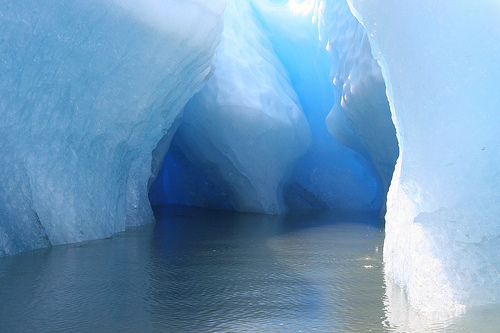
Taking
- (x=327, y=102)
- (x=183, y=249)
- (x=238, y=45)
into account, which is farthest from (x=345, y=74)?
(x=183, y=249)

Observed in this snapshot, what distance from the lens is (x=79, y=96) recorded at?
16.6ft

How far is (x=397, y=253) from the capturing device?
3408 millimetres

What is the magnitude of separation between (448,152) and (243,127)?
6.11 m

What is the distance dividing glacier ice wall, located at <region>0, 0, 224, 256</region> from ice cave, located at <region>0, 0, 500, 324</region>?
2 cm

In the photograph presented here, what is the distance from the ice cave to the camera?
299 cm

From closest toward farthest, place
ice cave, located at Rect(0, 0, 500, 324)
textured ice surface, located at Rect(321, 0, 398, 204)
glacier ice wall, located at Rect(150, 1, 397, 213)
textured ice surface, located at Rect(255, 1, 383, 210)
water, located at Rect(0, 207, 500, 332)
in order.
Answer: water, located at Rect(0, 207, 500, 332)
ice cave, located at Rect(0, 0, 500, 324)
textured ice surface, located at Rect(321, 0, 398, 204)
glacier ice wall, located at Rect(150, 1, 397, 213)
textured ice surface, located at Rect(255, 1, 383, 210)

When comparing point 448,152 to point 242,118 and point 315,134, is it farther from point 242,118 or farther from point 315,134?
point 315,134

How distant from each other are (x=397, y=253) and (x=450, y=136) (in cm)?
93

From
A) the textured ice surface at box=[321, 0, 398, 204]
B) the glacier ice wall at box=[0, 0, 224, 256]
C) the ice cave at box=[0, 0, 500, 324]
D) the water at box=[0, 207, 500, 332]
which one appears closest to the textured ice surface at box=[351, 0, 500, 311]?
the ice cave at box=[0, 0, 500, 324]

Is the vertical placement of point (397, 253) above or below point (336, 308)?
above

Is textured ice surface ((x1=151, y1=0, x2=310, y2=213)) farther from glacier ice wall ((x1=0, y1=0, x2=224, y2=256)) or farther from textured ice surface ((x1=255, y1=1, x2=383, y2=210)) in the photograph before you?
glacier ice wall ((x1=0, y1=0, x2=224, y2=256))

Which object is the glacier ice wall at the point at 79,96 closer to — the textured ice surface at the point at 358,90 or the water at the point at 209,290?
the water at the point at 209,290

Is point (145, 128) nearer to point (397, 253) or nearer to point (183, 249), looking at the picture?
point (183, 249)

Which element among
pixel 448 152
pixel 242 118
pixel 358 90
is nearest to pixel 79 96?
pixel 448 152
